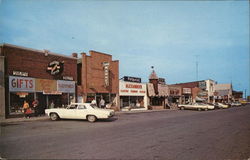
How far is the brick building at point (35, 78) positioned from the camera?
17.8 m

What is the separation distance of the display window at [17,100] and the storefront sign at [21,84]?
469 mm

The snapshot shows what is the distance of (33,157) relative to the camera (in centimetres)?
584

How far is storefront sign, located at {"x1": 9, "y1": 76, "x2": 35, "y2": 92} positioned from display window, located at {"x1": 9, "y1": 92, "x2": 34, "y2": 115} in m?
0.47

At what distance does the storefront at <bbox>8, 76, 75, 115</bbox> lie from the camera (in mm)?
17984

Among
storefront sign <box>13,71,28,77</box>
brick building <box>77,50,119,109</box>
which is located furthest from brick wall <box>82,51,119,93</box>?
storefront sign <box>13,71,28,77</box>

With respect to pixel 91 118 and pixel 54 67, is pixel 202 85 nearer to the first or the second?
pixel 54 67

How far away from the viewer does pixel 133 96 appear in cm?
3331

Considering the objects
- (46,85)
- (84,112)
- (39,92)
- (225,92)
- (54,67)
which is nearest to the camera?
(84,112)

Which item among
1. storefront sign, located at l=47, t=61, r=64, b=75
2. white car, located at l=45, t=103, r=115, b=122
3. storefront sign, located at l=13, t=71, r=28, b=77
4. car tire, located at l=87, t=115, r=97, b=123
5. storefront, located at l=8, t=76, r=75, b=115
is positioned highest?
storefront sign, located at l=47, t=61, r=64, b=75

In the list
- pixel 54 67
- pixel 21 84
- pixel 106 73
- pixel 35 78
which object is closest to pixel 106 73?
pixel 106 73

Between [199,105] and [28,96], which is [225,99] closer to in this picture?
[199,105]

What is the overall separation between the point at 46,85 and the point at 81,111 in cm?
758

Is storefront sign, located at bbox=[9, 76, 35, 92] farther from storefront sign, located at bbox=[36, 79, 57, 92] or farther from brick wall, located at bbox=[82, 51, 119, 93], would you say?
brick wall, located at bbox=[82, 51, 119, 93]

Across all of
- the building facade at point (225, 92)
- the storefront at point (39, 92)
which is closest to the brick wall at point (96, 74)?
the storefront at point (39, 92)
